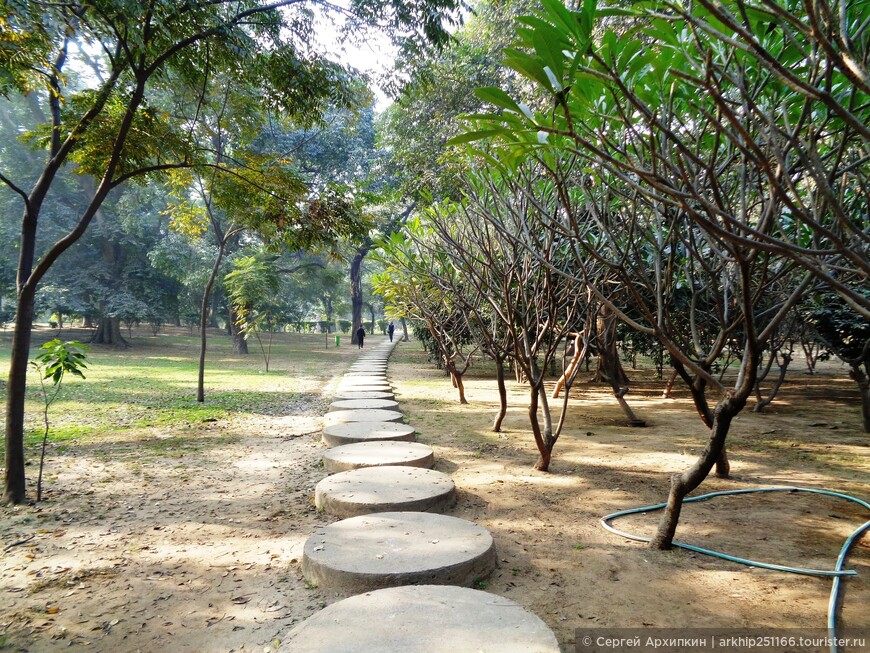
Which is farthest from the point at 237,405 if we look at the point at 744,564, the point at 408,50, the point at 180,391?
the point at 744,564

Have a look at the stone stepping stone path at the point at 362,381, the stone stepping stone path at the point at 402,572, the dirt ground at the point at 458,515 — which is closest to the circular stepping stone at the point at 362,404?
the dirt ground at the point at 458,515

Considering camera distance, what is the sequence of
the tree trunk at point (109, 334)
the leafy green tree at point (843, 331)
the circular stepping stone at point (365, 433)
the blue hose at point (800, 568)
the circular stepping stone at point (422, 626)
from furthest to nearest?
the tree trunk at point (109, 334)
the leafy green tree at point (843, 331)
the circular stepping stone at point (365, 433)
the blue hose at point (800, 568)
the circular stepping stone at point (422, 626)

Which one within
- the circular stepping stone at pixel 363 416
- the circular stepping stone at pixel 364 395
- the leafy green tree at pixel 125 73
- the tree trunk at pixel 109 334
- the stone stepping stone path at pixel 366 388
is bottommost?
the circular stepping stone at pixel 363 416

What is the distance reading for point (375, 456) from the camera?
4754mm

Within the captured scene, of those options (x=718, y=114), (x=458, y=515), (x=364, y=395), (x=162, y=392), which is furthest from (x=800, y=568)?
(x=162, y=392)

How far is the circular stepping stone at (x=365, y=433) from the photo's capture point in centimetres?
552

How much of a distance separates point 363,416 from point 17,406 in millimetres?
3638

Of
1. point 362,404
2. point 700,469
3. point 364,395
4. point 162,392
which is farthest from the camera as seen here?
point 162,392

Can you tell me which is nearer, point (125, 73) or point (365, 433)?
point (125, 73)

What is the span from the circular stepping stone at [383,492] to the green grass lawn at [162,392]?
4046 millimetres

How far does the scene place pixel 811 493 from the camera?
4180 mm

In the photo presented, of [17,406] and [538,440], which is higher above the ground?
[17,406]

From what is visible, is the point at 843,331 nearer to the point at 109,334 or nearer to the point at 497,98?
the point at 497,98

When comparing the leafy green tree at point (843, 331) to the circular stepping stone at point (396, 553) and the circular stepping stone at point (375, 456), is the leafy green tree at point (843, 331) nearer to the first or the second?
the circular stepping stone at point (375, 456)
